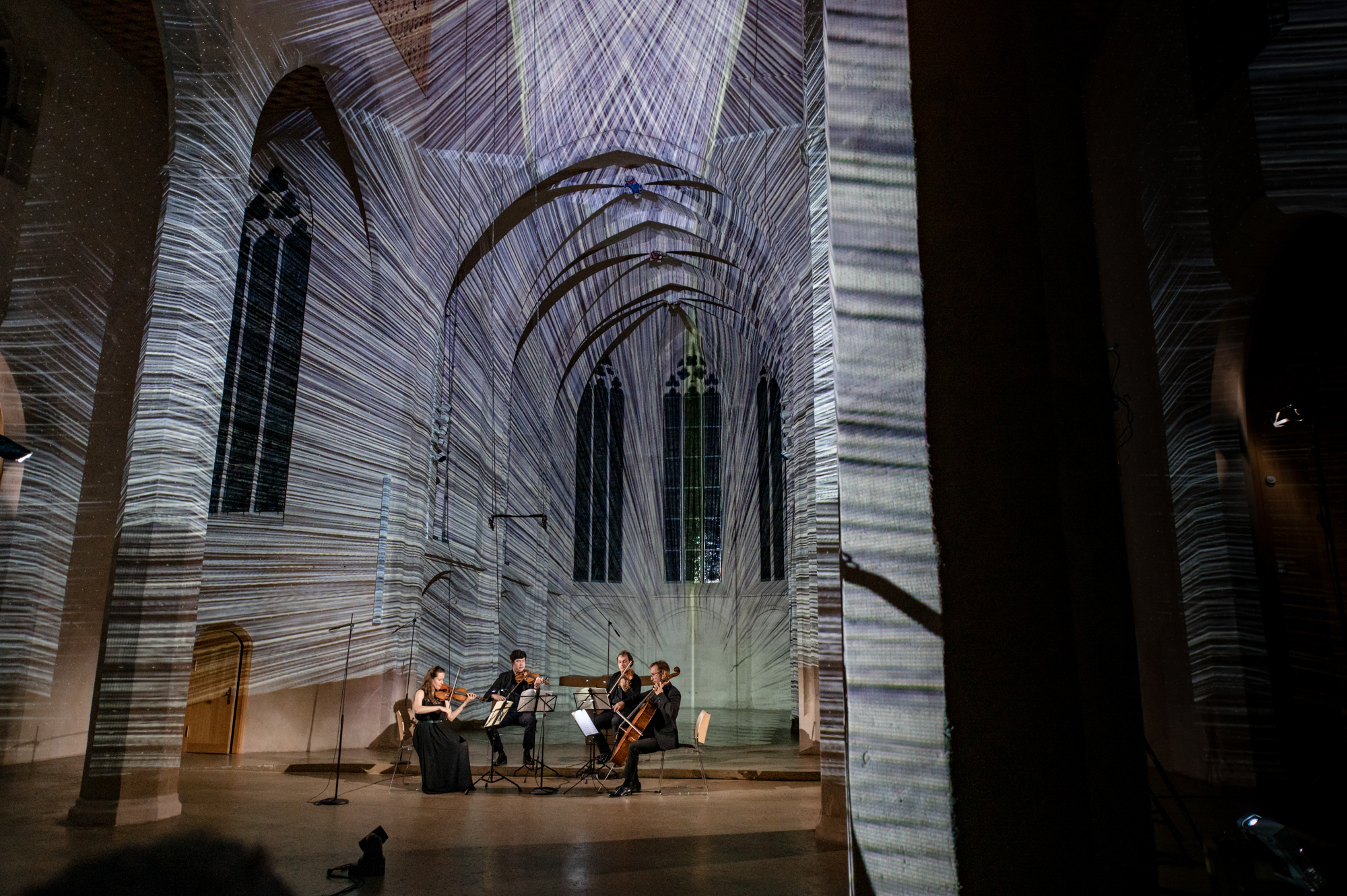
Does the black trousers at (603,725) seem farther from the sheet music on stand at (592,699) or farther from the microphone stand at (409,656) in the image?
the microphone stand at (409,656)

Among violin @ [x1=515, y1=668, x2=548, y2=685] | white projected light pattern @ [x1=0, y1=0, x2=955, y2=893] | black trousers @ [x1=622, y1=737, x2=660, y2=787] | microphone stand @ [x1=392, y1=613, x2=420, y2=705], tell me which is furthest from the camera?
microphone stand @ [x1=392, y1=613, x2=420, y2=705]

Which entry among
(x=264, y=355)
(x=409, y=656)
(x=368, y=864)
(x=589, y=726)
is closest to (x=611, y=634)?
(x=409, y=656)

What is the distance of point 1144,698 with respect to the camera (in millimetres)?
7172

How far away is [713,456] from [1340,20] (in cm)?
1407

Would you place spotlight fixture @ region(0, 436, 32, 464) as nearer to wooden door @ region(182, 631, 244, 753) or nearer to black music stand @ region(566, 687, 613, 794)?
wooden door @ region(182, 631, 244, 753)

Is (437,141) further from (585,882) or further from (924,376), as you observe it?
(924,376)

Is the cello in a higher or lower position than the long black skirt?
higher

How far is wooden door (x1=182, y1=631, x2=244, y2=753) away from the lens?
30.5ft

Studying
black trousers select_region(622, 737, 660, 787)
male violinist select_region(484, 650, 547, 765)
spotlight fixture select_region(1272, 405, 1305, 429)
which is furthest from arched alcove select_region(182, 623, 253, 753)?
spotlight fixture select_region(1272, 405, 1305, 429)

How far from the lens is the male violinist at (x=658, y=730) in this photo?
652 cm

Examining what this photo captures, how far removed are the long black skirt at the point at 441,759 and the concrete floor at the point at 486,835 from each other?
17 cm

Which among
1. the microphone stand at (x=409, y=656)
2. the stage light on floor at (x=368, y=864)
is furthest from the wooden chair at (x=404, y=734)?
the stage light on floor at (x=368, y=864)

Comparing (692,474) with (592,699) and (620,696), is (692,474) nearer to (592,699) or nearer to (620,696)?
(592,699)

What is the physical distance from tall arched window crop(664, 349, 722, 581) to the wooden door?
989 cm
